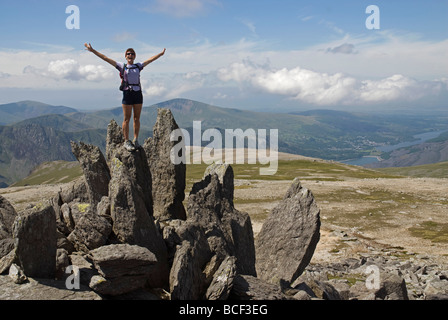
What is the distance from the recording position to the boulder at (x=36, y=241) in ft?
54.4

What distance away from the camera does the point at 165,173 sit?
2592 centimetres

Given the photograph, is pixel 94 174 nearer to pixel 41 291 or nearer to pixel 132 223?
pixel 132 223

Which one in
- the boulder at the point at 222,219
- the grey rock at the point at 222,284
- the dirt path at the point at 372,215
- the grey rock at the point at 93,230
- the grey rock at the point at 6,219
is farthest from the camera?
the dirt path at the point at 372,215

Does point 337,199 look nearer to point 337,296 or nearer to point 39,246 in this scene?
point 337,296

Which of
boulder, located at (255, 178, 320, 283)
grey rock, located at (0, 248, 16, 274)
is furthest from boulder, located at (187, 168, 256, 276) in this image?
grey rock, located at (0, 248, 16, 274)

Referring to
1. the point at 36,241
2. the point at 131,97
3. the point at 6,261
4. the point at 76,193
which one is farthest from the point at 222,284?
the point at 76,193

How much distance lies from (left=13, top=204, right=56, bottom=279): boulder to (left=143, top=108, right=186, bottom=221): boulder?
8.78 meters

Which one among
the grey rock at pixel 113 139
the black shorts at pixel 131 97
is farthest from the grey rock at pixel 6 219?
the black shorts at pixel 131 97

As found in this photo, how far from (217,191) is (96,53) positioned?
13050 millimetres

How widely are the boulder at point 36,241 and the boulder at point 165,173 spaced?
346 inches

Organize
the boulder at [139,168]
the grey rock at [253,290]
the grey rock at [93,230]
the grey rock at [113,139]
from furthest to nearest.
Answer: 1. the grey rock at [113,139]
2. the boulder at [139,168]
3. the grey rock at [253,290]
4. the grey rock at [93,230]

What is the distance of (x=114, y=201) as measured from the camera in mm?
18562

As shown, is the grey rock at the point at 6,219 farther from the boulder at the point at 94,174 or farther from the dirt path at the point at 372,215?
the dirt path at the point at 372,215
